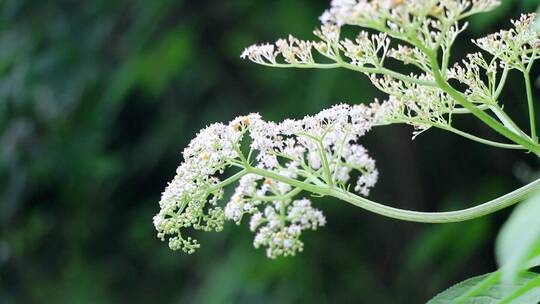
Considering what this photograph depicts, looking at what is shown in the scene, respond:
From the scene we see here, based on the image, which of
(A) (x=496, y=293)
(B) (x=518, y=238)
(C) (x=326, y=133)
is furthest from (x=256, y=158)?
(B) (x=518, y=238)

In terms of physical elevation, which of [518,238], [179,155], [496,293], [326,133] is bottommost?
[518,238]

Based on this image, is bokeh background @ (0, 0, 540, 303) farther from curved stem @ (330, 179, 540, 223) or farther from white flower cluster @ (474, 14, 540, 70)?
curved stem @ (330, 179, 540, 223)

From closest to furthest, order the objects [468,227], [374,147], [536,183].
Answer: [536,183] < [468,227] < [374,147]

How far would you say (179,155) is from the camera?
5.59 meters

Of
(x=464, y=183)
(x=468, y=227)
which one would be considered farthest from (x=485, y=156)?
(x=468, y=227)

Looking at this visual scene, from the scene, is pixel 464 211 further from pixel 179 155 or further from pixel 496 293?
pixel 179 155

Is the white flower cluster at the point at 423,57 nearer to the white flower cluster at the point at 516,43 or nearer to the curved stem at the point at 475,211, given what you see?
the white flower cluster at the point at 516,43

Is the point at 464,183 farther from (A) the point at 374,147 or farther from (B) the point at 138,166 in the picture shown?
(B) the point at 138,166

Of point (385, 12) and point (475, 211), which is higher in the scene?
point (385, 12)

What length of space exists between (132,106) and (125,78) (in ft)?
2.85

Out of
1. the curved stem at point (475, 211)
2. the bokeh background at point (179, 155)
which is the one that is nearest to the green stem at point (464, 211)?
the curved stem at point (475, 211)

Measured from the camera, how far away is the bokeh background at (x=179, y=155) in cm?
509

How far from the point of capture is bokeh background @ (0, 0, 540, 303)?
16.7 feet

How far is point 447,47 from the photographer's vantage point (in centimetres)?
126
